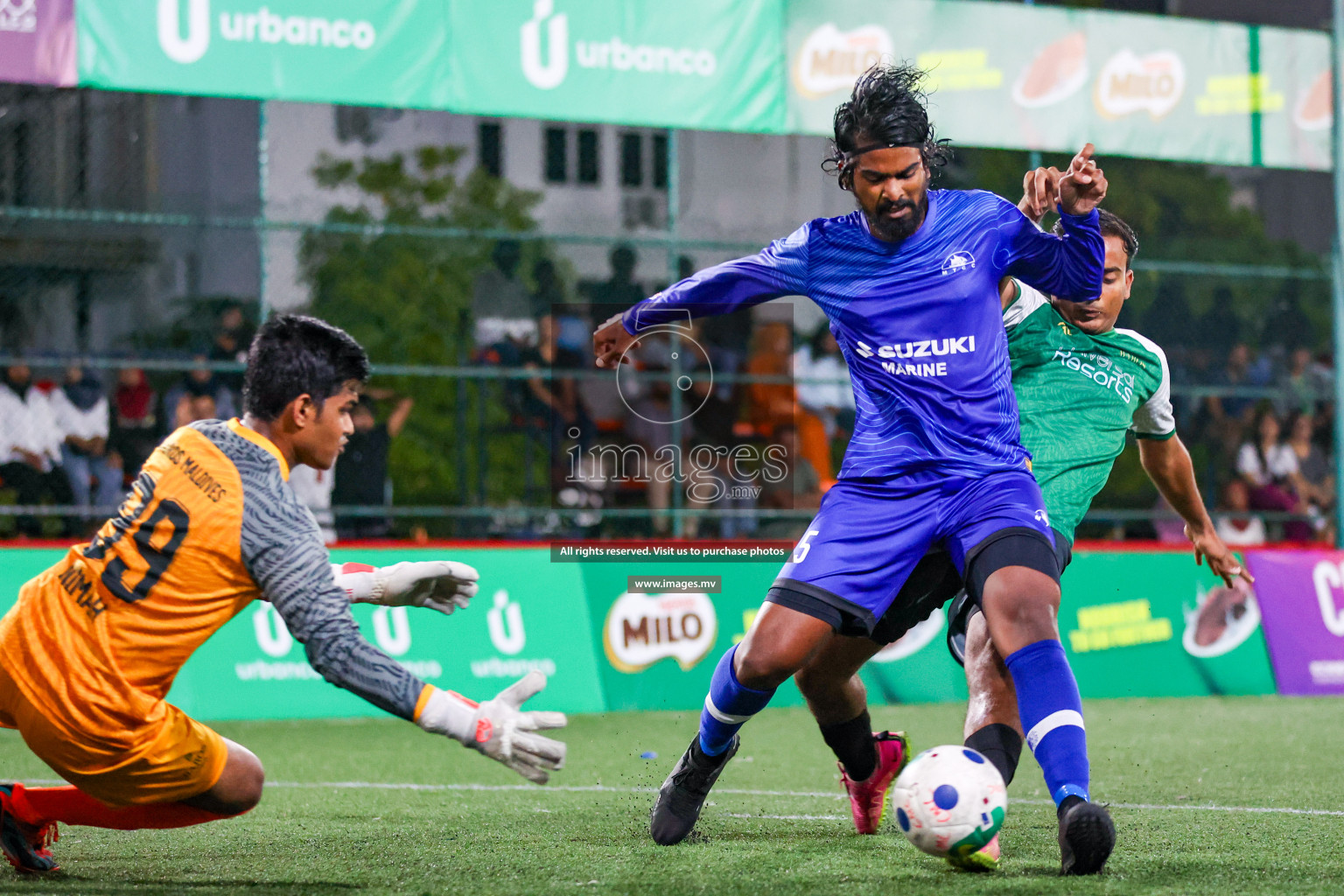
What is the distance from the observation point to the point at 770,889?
3963mm

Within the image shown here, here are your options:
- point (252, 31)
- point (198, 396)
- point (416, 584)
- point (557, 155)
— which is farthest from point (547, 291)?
point (557, 155)

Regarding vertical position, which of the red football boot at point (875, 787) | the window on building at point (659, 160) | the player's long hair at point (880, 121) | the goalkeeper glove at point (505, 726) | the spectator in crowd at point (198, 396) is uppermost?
the window on building at point (659, 160)

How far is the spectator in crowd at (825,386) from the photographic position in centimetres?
1354

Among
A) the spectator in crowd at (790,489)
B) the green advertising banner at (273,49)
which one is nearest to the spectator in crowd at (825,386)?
the spectator in crowd at (790,489)

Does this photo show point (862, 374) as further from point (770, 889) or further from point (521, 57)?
point (521, 57)

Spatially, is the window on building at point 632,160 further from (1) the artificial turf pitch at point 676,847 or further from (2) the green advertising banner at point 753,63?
(1) the artificial turf pitch at point 676,847

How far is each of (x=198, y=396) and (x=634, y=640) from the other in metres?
3.75

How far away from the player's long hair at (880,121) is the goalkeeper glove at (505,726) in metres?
1.89

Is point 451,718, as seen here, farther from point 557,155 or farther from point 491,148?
point 557,155

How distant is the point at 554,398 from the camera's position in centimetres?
1219

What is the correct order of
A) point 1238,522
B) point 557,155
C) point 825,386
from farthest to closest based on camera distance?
point 557,155, point 1238,522, point 825,386

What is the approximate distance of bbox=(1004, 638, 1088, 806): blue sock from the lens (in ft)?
13.4

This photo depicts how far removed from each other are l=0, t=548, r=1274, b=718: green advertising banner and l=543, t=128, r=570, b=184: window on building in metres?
18.3

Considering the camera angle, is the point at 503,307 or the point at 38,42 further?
Result: the point at 503,307
